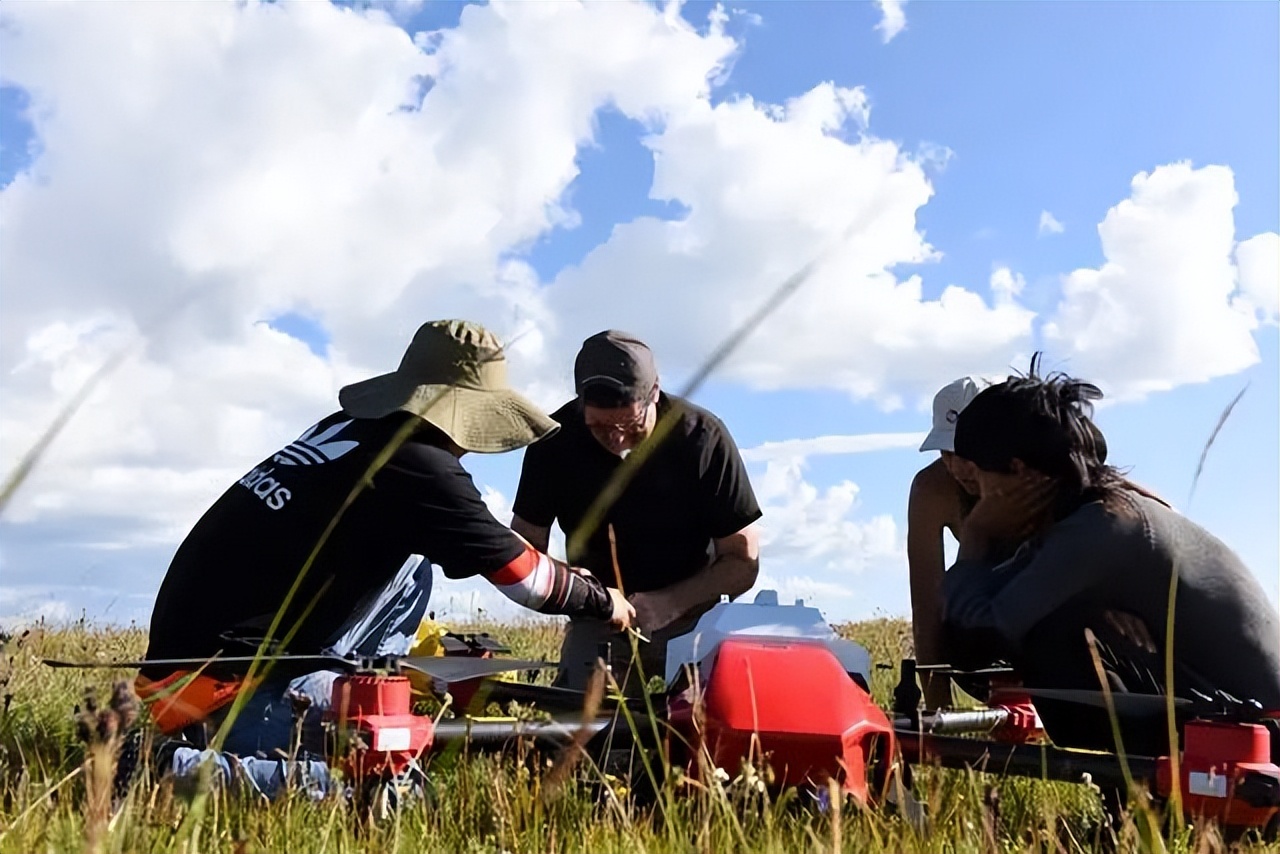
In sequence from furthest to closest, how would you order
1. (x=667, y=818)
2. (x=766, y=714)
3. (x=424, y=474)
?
(x=424, y=474)
(x=766, y=714)
(x=667, y=818)

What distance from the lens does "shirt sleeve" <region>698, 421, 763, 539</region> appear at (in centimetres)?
618

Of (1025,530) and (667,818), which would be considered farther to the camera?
(1025,530)

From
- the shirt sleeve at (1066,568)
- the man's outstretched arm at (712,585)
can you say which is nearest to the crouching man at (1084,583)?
the shirt sleeve at (1066,568)

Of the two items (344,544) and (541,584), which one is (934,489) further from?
(344,544)

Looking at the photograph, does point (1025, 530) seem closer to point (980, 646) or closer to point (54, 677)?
point (980, 646)

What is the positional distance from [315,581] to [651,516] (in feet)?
7.72

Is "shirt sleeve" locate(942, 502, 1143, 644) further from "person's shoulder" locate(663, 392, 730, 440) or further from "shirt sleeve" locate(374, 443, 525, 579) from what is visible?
"person's shoulder" locate(663, 392, 730, 440)

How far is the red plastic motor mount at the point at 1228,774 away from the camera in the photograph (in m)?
3.06

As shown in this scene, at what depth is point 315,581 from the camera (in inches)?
162

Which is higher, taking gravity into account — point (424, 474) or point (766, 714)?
point (424, 474)

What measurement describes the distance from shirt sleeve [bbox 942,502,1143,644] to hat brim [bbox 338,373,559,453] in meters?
1.57

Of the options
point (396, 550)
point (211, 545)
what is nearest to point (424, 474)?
point (396, 550)

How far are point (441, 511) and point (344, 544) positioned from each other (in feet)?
1.02

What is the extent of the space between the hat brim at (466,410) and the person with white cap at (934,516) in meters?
1.85
